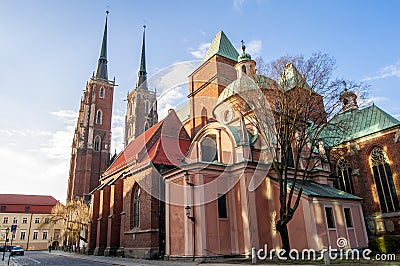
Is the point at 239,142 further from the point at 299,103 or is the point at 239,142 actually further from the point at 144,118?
the point at 144,118

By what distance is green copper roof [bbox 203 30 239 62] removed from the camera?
31.3 metres

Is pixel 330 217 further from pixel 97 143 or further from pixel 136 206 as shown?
pixel 97 143

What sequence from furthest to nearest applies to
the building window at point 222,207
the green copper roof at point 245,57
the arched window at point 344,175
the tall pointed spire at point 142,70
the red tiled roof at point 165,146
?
the tall pointed spire at point 142,70 → the green copper roof at point 245,57 → the arched window at point 344,175 → the red tiled roof at point 165,146 → the building window at point 222,207

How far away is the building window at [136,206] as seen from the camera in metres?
22.3

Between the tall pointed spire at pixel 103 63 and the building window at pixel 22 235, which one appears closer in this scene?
the building window at pixel 22 235

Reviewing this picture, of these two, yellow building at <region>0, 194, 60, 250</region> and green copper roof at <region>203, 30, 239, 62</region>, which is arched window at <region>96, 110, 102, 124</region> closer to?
yellow building at <region>0, 194, 60, 250</region>

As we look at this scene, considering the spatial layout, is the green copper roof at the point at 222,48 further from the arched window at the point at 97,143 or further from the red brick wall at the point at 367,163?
the arched window at the point at 97,143

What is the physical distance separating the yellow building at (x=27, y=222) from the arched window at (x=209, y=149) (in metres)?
43.9

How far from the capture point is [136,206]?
74.4 ft

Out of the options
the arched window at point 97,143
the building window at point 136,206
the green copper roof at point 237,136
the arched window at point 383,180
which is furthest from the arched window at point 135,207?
the arched window at point 97,143

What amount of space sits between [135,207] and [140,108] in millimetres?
44665

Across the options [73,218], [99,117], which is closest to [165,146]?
[73,218]

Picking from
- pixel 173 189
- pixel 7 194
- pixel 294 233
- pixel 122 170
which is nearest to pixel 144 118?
pixel 7 194

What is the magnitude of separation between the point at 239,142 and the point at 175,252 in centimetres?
759
